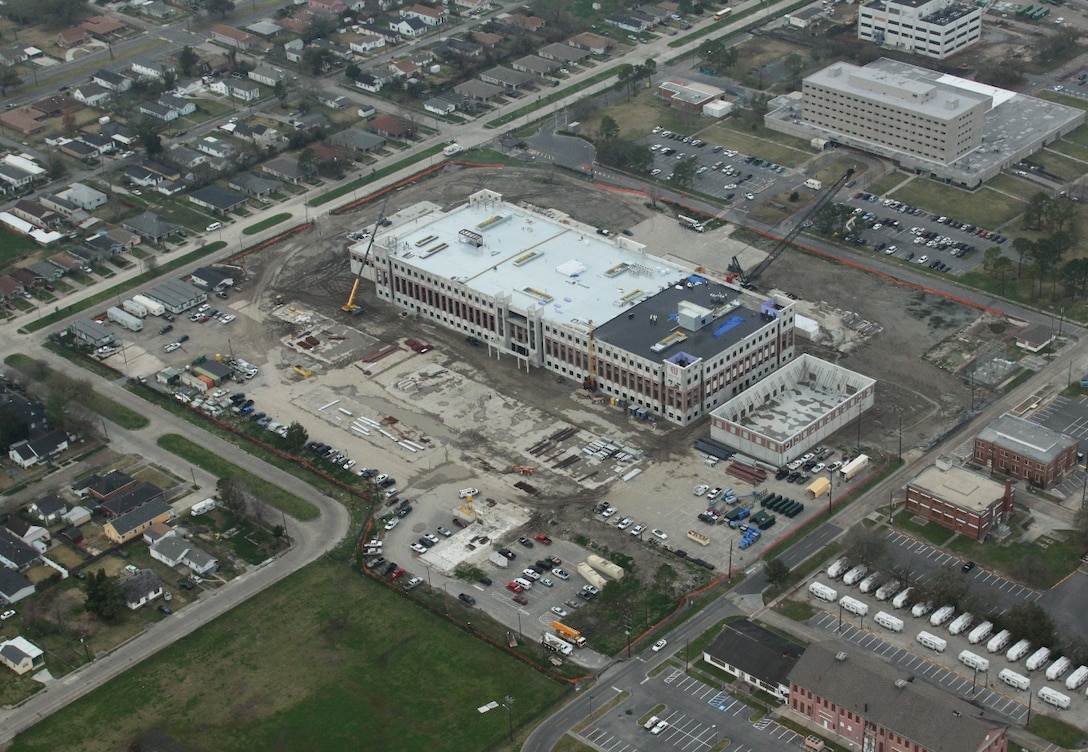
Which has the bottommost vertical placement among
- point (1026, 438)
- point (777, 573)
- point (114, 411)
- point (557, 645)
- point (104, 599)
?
point (114, 411)

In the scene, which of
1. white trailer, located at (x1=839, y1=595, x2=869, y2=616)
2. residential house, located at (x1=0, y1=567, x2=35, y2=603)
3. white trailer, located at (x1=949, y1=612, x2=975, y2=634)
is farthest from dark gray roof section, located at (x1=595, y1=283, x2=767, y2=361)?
residential house, located at (x1=0, y1=567, x2=35, y2=603)

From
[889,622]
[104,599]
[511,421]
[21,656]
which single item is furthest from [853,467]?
[21,656]

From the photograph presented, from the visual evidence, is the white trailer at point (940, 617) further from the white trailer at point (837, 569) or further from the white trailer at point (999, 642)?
the white trailer at point (837, 569)

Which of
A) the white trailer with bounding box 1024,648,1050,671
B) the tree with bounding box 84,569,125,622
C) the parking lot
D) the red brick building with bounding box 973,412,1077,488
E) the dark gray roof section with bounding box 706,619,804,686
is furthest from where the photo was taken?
the red brick building with bounding box 973,412,1077,488

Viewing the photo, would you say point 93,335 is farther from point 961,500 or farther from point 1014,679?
point 1014,679

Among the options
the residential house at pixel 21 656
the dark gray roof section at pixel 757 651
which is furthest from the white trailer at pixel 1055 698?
the residential house at pixel 21 656

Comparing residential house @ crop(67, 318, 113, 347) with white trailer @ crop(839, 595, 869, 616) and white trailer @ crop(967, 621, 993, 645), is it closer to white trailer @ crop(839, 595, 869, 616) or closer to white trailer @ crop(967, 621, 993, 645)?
white trailer @ crop(839, 595, 869, 616)
